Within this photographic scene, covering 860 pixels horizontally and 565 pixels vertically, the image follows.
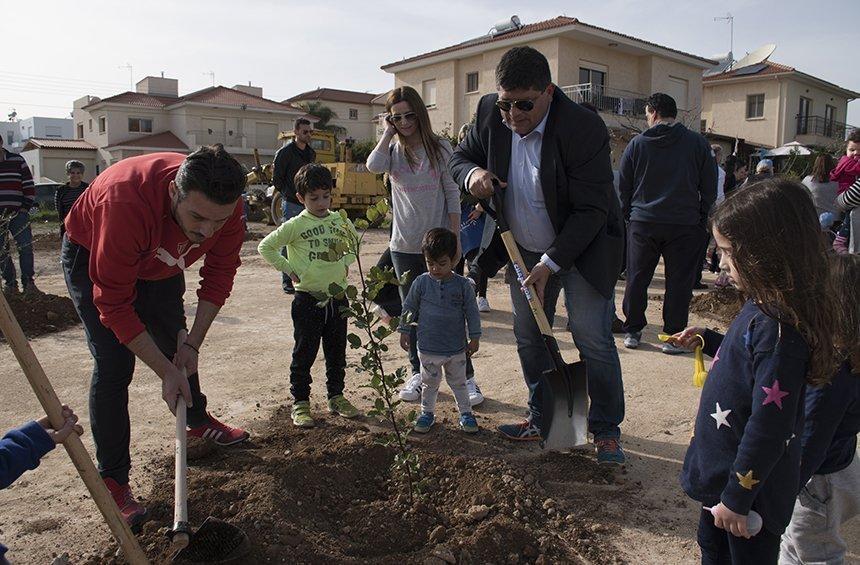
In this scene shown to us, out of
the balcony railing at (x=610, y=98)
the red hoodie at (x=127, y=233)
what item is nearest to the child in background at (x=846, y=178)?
the red hoodie at (x=127, y=233)

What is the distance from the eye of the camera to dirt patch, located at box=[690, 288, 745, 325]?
22.6ft

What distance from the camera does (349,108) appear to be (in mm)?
53094

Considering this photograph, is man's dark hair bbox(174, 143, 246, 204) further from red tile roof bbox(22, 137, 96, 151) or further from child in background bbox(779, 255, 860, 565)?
red tile roof bbox(22, 137, 96, 151)

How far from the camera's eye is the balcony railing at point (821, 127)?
36.4 meters

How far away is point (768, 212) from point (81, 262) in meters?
2.83

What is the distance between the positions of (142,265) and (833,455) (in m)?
2.90

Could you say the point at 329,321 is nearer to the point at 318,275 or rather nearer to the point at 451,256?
the point at 318,275

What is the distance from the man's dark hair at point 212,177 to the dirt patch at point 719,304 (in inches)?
222

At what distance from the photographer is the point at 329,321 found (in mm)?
4246

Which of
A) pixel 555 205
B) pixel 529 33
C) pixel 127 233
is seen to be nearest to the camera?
pixel 127 233

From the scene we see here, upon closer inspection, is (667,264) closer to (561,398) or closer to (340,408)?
(561,398)

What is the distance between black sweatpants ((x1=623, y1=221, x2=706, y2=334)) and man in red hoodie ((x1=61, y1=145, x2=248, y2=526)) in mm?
3613

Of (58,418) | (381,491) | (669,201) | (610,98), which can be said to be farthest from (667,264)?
(610,98)

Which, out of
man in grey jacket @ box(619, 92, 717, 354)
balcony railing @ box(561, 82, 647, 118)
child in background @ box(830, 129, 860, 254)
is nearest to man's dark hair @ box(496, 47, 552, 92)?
man in grey jacket @ box(619, 92, 717, 354)
